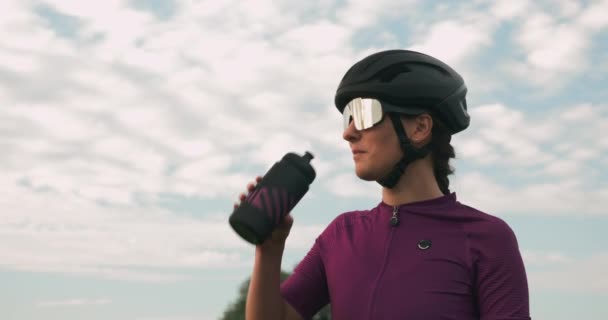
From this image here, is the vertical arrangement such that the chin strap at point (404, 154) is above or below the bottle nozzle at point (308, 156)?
above

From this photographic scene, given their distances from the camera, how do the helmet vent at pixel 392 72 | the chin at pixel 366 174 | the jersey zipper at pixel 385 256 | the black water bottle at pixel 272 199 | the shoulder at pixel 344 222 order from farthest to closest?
1. the shoulder at pixel 344 222
2. the helmet vent at pixel 392 72
3. the chin at pixel 366 174
4. the jersey zipper at pixel 385 256
5. the black water bottle at pixel 272 199

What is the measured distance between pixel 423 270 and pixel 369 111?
106 cm

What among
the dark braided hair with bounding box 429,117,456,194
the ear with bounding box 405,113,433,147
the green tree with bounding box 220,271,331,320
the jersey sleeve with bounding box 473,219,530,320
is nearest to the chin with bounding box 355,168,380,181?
the ear with bounding box 405,113,433,147

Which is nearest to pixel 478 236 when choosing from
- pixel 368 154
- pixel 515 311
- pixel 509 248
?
pixel 509 248

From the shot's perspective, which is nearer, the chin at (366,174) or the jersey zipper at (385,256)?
the jersey zipper at (385,256)

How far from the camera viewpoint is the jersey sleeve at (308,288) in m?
5.15

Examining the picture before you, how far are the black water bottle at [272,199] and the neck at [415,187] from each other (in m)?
0.74

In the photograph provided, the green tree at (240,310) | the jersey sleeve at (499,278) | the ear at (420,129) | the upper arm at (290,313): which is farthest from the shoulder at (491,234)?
the green tree at (240,310)

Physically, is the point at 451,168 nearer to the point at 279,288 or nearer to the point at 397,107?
the point at 397,107

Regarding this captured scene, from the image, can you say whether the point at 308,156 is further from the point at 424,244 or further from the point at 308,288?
the point at 308,288

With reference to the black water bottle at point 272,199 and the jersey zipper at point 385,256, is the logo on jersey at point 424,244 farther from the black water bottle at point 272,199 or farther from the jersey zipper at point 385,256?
the black water bottle at point 272,199

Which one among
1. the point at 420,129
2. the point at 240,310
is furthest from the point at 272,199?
the point at 240,310

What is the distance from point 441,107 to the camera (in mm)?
5156

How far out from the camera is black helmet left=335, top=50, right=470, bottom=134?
5078 mm
